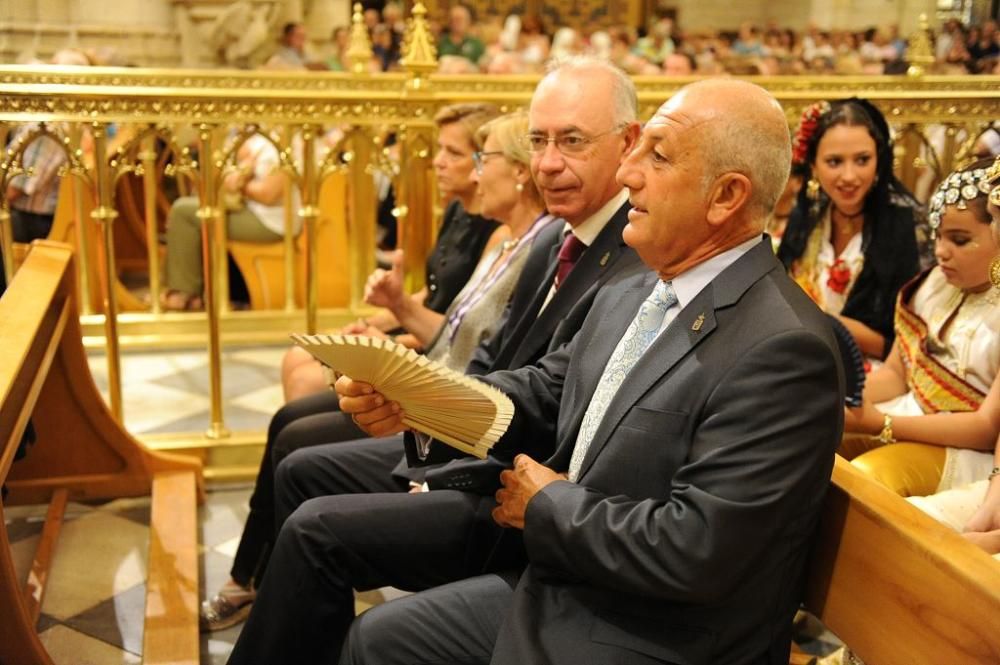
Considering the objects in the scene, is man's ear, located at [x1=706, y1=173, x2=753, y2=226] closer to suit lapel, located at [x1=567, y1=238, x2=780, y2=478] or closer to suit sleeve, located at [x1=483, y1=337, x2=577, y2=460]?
suit lapel, located at [x1=567, y1=238, x2=780, y2=478]

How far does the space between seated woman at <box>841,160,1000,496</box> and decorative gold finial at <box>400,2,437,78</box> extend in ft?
6.17

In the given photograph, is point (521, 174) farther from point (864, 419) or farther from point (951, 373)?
point (951, 373)

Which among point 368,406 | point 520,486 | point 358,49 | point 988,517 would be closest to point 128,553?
point 368,406

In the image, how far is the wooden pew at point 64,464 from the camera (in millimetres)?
2172

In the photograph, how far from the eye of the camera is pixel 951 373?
245cm

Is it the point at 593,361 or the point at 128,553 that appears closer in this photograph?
the point at 593,361

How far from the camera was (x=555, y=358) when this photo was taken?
2.18 meters

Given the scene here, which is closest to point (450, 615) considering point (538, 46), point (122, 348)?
point (122, 348)

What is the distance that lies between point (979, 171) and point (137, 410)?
3370 mm

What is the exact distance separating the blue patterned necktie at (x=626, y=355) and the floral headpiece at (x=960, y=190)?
2.64 feet

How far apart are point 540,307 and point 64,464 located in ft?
5.98

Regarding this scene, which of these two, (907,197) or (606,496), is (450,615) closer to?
(606,496)

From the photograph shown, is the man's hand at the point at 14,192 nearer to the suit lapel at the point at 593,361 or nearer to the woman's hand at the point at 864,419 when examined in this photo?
the suit lapel at the point at 593,361

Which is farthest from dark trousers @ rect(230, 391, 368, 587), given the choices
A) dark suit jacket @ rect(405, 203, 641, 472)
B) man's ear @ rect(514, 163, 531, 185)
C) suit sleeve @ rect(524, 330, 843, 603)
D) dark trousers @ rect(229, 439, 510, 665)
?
suit sleeve @ rect(524, 330, 843, 603)
